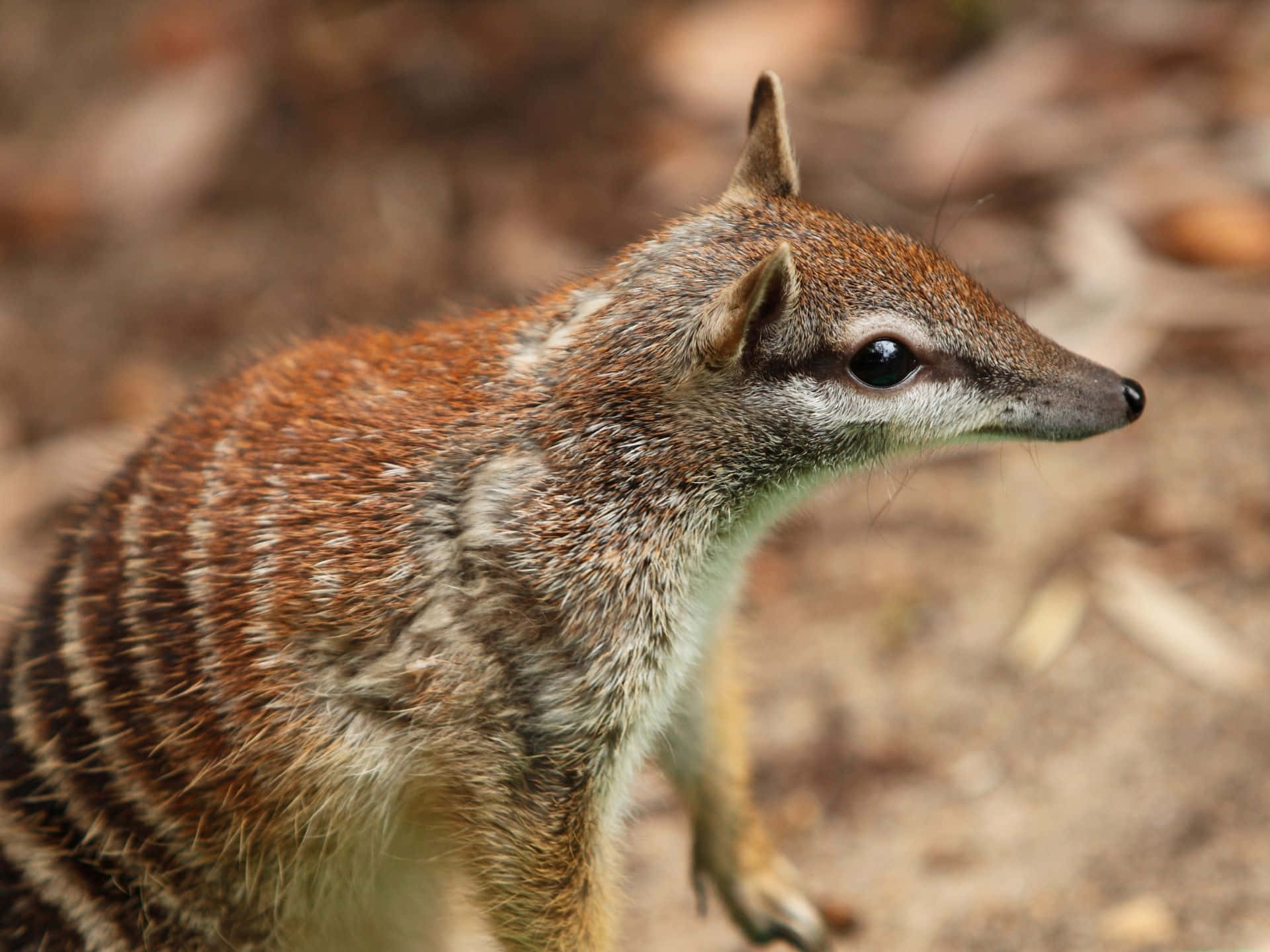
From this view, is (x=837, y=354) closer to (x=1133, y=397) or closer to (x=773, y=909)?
(x=1133, y=397)

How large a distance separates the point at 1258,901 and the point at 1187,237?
2.91 m

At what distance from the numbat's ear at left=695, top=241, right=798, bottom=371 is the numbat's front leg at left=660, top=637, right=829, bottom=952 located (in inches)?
37.8

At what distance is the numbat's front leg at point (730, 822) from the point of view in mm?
3596

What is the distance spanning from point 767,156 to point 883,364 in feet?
2.31

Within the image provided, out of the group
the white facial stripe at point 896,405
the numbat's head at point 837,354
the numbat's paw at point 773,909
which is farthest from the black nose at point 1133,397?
the numbat's paw at point 773,909

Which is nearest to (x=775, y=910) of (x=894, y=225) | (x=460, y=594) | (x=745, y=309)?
(x=460, y=594)

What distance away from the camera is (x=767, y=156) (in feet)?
11.0

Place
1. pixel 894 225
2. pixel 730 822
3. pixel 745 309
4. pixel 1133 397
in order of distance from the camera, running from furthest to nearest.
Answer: pixel 894 225, pixel 730 822, pixel 1133 397, pixel 745 309

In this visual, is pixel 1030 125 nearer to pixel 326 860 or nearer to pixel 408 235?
pixel 408 235

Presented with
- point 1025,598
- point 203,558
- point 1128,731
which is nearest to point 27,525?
point 203,558

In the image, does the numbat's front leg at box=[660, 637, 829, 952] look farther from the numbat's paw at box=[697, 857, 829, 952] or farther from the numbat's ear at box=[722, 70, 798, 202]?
the numbat's ear at box=[722, 70, 798, 202]

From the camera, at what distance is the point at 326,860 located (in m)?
2.94

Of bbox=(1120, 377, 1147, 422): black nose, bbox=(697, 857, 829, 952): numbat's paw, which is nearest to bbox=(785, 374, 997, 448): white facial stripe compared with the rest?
bbox=(1120, 377, 1147, 422): black nose

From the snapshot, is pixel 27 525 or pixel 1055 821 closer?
pixel 1055 821
